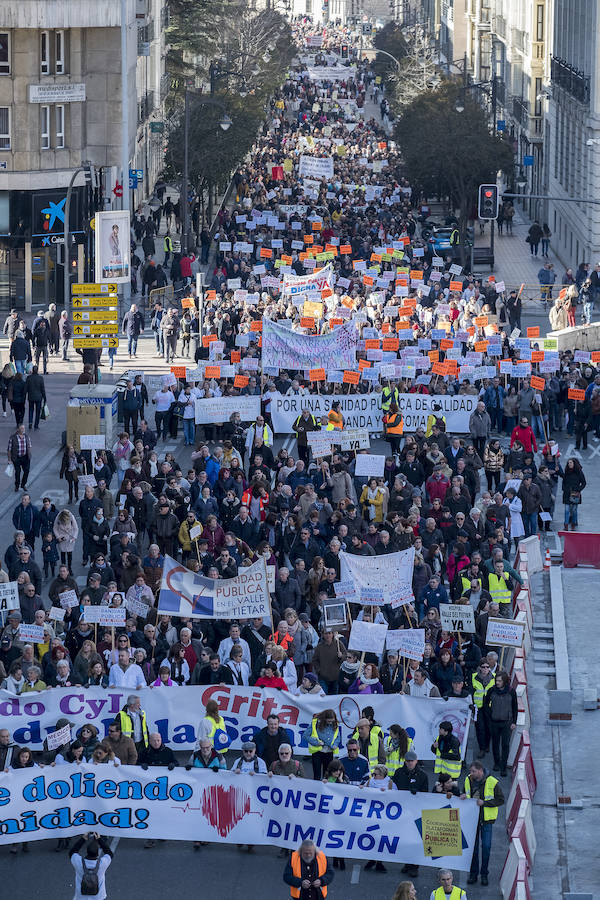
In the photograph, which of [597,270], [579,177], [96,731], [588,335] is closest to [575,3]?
[579,177]

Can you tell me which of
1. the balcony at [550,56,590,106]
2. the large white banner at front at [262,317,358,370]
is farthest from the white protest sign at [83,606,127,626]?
the balcony at [550,56,590,106]

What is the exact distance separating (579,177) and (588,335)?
18272 millimetres

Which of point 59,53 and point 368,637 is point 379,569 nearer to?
point 368,637

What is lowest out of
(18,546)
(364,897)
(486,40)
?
(364,897)

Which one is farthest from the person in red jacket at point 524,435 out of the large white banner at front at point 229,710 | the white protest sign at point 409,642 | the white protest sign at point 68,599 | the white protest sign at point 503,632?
the large white banner at front at point 229,710

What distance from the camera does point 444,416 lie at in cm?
3581

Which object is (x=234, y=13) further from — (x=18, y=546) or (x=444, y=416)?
(x=18, y=546)

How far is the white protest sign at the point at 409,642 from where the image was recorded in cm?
2192

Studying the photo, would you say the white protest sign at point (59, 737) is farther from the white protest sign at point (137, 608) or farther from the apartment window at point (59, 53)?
the apartment window at point (59, 53)

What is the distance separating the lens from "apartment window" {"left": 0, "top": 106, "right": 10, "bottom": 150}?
5428 centimetres

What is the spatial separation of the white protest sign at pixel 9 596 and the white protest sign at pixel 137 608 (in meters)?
1.40

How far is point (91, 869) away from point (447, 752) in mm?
4242

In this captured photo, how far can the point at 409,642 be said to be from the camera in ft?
72.1

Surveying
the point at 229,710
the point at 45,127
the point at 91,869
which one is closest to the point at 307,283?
the point at 45,127
